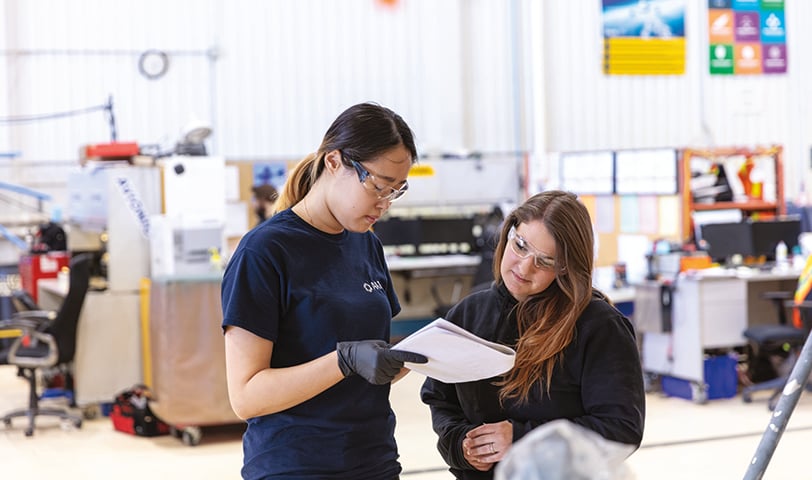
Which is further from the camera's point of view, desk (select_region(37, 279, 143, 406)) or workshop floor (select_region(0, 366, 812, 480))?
desk (select_region(37, 279, 143, 406))

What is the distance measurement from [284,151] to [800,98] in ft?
18.6

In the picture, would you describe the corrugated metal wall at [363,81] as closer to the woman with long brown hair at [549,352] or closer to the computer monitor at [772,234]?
the computer monitor at [772,234]

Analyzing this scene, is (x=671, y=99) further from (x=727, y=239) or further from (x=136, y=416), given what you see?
(x=136, y=416)

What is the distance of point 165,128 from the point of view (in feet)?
32.2

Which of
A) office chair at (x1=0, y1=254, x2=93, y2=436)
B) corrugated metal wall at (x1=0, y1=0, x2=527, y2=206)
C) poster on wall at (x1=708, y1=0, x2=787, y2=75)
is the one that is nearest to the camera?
office chair at (x1=0, y1=254, x2=93, y2=436)

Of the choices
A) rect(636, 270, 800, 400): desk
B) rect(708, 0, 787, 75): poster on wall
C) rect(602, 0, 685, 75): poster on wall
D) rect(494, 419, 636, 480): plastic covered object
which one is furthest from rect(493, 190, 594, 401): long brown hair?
rect(708, 0, 787, 75): poster on wall

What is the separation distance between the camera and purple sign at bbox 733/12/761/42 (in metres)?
10.5

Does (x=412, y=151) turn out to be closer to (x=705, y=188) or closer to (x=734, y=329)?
(x=734, y=329)

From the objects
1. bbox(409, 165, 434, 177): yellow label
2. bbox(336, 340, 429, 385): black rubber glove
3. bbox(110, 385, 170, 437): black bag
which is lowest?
bbox(110, 385, 170, 437): black bag

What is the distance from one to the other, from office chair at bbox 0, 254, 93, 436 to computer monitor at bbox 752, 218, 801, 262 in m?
4.32

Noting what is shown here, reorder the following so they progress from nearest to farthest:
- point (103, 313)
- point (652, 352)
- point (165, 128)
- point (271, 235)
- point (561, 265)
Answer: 1. point (271, 235)
2. point (561, 265)
3. point (103, 313)
4. point (652, 352)
5. point (165, 128)

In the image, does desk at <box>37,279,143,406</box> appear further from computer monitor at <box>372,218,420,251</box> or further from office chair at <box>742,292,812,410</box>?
office chair at <box>742,292,812,410</box>

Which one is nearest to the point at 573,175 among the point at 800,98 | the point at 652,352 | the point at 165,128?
the point at 652,352

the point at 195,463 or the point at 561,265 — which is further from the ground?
the point at 561,265
